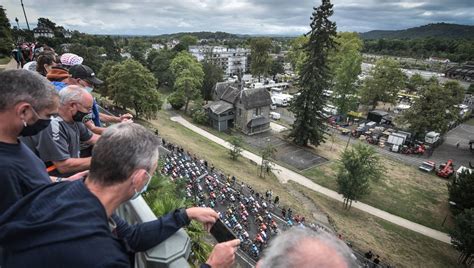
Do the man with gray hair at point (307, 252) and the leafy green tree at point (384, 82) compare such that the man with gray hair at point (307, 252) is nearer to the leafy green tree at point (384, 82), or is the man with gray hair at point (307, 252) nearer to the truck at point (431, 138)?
the truck at point (431, 138)

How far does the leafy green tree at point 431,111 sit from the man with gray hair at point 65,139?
41.3 metres

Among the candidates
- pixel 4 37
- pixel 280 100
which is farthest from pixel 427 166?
pixel 4 37

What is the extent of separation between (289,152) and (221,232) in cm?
3157

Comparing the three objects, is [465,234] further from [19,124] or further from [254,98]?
[254,98]

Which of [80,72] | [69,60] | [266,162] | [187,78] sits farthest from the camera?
[187,78]

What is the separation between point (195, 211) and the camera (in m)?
2.46

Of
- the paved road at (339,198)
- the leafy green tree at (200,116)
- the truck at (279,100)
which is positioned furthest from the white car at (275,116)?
the paved road at (339,198)

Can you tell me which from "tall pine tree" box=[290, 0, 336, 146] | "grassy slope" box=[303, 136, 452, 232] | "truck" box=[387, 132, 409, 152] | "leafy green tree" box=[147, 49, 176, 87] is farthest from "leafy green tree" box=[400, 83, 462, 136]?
"leafy green tree" box=[147, 49, 176, 87]

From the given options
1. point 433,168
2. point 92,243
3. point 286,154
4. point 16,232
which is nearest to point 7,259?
point 16,232

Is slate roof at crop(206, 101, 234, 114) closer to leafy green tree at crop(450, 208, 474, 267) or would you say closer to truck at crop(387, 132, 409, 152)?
truck at crop(387, 132, 409, 152)

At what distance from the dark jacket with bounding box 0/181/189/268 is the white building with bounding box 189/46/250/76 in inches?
3095

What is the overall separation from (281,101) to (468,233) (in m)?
37.8

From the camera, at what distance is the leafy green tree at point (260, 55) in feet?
210

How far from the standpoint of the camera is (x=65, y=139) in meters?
3.97
